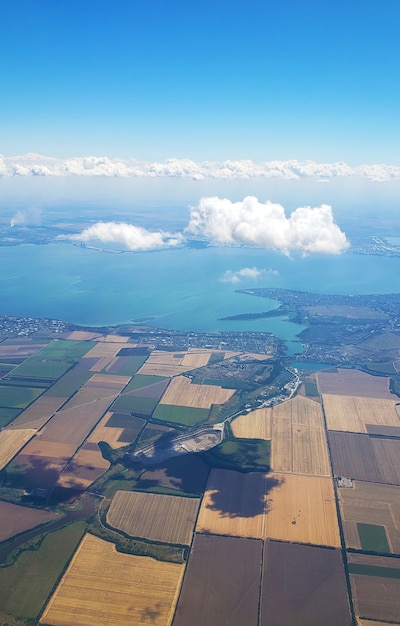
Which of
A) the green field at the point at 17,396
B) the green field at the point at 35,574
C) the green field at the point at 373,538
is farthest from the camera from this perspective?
the green field at the point at 17,396

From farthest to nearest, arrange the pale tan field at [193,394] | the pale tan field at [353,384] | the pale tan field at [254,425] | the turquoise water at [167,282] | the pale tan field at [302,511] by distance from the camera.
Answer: the turquoise water at [167,282] → the pale tan field at [353,384] → the pale tan field at [193,394] → the pale tan field at [254,425] → the pale tan field at [302,511]

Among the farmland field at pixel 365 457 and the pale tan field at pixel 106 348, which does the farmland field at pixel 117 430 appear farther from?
the farmland field at pixel 365 457

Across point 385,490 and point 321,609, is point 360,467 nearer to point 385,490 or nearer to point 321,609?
point 385,490

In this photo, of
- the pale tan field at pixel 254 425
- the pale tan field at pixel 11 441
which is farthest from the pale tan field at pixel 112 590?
the pale tan field at pixel 254 425

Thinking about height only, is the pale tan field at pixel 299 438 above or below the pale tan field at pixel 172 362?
above

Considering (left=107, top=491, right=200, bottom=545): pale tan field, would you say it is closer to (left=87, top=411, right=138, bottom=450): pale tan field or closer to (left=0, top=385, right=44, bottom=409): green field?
(left=87, top=411, right=138, bottom=450): pale tan field

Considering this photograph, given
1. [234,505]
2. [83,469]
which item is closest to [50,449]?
[83,469]

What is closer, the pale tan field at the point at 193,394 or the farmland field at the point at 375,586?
the farmland field at the point at 375,586
